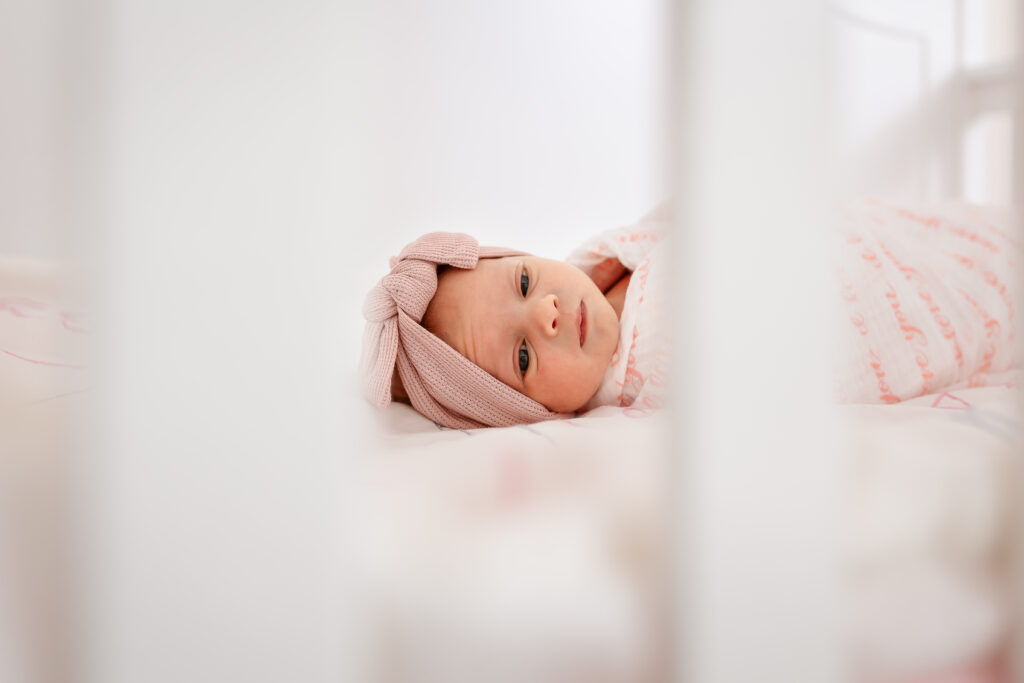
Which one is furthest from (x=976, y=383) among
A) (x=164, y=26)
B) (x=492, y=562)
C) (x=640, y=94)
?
(x=164, y=26)

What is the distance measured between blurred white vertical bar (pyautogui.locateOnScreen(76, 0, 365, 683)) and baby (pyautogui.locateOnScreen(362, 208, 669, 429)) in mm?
630

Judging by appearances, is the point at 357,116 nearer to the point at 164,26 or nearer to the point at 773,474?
the point at 164,26

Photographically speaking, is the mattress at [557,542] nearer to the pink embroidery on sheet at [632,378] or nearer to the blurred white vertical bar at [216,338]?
the blurred white vertical bar at [216,338]

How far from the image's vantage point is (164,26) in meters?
0.25

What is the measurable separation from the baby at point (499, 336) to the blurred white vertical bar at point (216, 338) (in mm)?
630

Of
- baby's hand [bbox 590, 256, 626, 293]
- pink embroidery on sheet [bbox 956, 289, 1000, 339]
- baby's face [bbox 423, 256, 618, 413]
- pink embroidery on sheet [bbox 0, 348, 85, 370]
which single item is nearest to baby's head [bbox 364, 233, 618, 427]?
baby's face [bbox 423, 256, 618, 413]

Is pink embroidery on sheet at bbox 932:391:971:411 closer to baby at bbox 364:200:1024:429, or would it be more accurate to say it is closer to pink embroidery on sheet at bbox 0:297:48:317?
baby at bbox 364:200:1024:429

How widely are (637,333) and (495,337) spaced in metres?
0.21

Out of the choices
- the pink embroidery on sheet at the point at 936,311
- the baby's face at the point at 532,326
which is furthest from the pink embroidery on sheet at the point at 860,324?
the baby's face at the point at 532,326

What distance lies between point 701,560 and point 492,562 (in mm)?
103

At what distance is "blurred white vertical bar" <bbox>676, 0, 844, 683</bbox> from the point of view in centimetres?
30

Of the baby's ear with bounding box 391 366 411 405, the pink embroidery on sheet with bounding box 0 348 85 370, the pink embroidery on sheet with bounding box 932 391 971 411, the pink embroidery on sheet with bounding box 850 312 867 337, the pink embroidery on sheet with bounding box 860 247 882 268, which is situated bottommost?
the baby's ear with bounding box 391 366 411 405

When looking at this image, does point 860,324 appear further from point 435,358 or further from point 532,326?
point 435,358

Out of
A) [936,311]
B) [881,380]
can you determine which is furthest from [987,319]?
[881,380]
